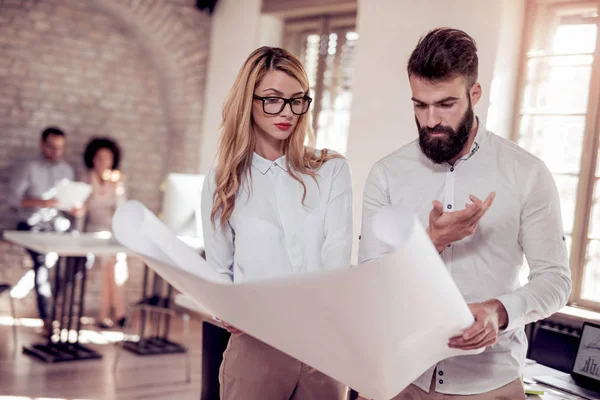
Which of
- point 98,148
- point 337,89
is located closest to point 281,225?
point 337,89

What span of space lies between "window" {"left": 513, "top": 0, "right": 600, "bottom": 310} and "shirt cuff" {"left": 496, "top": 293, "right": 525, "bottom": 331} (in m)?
2.65

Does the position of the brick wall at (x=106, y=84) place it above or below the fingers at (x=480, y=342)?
above

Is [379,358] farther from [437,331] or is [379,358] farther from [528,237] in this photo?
[528,237]

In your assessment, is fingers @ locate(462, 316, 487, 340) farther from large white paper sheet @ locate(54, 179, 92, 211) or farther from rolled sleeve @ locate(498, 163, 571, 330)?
large white paper sheet @ locate(54, 179, 92, 211)

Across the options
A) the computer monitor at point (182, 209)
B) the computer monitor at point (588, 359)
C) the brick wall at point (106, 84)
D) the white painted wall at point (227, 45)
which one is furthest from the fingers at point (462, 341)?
the brick wall at point (106, 84)

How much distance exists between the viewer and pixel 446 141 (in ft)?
5.38

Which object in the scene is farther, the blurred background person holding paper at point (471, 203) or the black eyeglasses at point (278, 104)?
the black eyeglasses at point (278, 104)

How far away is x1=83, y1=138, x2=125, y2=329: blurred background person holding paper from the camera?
6367 mm

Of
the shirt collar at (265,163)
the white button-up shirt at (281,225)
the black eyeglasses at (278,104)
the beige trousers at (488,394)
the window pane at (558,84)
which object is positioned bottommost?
the beige trousers at (488,394)

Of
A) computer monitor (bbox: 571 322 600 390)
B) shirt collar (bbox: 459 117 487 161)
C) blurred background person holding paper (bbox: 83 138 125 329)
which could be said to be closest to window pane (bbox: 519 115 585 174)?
computer monitor (bbox: 571 322 600 390)

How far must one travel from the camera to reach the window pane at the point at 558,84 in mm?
4000

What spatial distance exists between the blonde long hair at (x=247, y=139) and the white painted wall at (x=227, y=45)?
438 centimetres

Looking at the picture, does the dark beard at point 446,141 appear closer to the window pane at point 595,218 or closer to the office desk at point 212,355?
the office desk at point 212,355

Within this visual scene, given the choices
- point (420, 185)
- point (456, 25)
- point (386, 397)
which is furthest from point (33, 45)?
point (386, 397)
